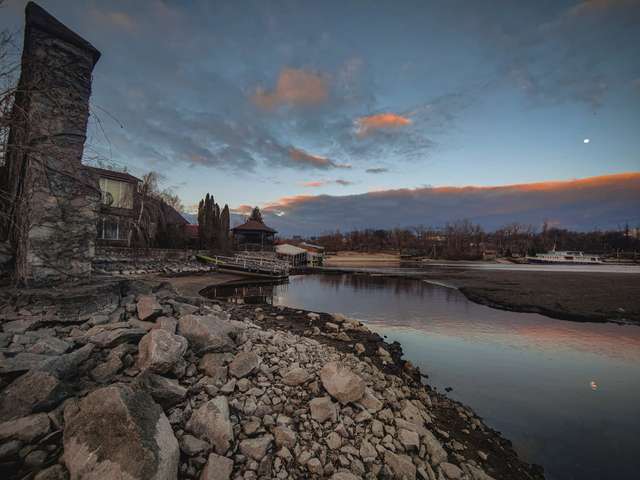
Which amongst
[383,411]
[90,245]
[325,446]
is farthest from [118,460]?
[90,245]

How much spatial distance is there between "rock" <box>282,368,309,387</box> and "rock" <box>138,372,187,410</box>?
5.24 ft

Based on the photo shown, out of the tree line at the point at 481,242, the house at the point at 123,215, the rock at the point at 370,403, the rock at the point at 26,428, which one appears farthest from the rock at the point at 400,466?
the tree line at the point at 481,242

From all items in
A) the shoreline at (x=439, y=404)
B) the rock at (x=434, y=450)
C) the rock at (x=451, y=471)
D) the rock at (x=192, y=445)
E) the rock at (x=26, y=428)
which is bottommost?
the shoreline at (x=439, y=404)

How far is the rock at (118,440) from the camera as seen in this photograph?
2053 millimetres

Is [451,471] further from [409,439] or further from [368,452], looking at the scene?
[368,452]

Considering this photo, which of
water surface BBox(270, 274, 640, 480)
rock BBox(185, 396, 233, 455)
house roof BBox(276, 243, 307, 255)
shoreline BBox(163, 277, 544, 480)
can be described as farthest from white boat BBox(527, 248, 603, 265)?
rock BBox(185, 396, 233, 455)

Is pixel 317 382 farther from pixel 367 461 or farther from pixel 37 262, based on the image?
pixel 37 262

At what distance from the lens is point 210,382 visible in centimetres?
366

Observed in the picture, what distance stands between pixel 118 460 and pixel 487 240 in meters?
127

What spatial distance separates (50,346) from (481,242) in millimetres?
120917

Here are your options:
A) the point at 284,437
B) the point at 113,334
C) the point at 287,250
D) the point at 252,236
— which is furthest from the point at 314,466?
the point at 287,250

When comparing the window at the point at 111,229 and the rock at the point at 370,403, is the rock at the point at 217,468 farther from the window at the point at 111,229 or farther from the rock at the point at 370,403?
the window at the point at 111,229

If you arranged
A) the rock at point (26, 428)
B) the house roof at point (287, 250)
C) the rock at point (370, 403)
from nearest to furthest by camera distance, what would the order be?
1. the rock at point (26, 428)
2. the rock at point (370, 403)
3. the house roof at point (287, 250)

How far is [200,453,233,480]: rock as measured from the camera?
2.47m
